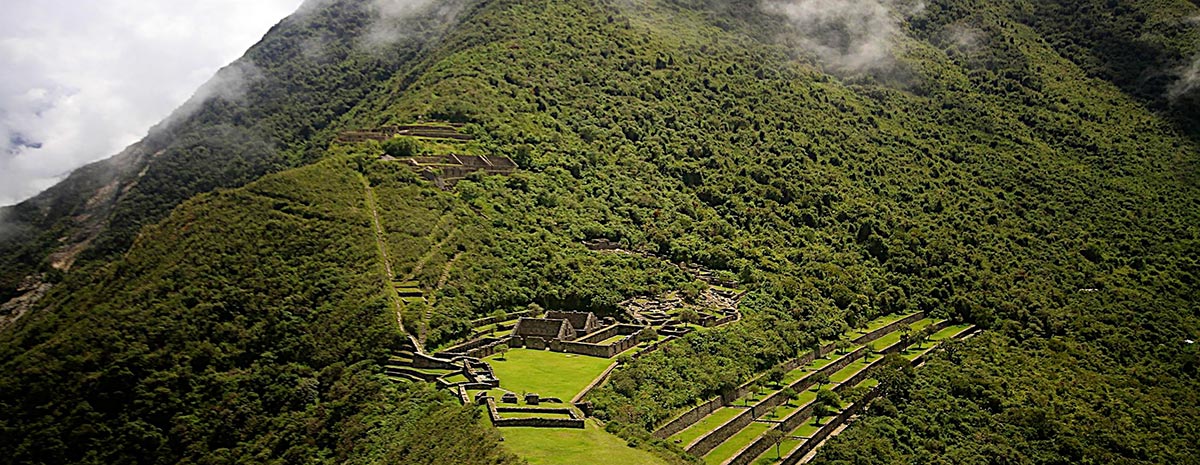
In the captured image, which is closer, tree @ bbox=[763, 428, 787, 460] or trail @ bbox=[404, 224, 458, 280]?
tree @ bbox=[763, 428, 787, 460]

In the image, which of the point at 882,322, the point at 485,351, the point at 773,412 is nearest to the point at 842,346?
the point at 882,322

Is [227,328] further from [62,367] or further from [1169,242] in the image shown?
[1169,242]

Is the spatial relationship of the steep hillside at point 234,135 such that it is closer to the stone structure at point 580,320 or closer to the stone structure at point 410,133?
the stone structure at point 410,133

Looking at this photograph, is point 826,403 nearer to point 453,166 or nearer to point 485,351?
point 485,351

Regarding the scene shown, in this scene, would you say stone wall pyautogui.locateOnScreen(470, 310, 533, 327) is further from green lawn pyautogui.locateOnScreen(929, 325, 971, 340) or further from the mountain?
green lawn pyautogui.locateOnScreen(929, 325, 971, 340)

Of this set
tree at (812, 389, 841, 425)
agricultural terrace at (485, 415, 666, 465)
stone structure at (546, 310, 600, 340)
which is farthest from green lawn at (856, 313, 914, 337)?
agricultural terrace at (485, 415, 666, 465)

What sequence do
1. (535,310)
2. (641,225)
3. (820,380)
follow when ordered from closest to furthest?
(535,310), (820,380), (641,225)
